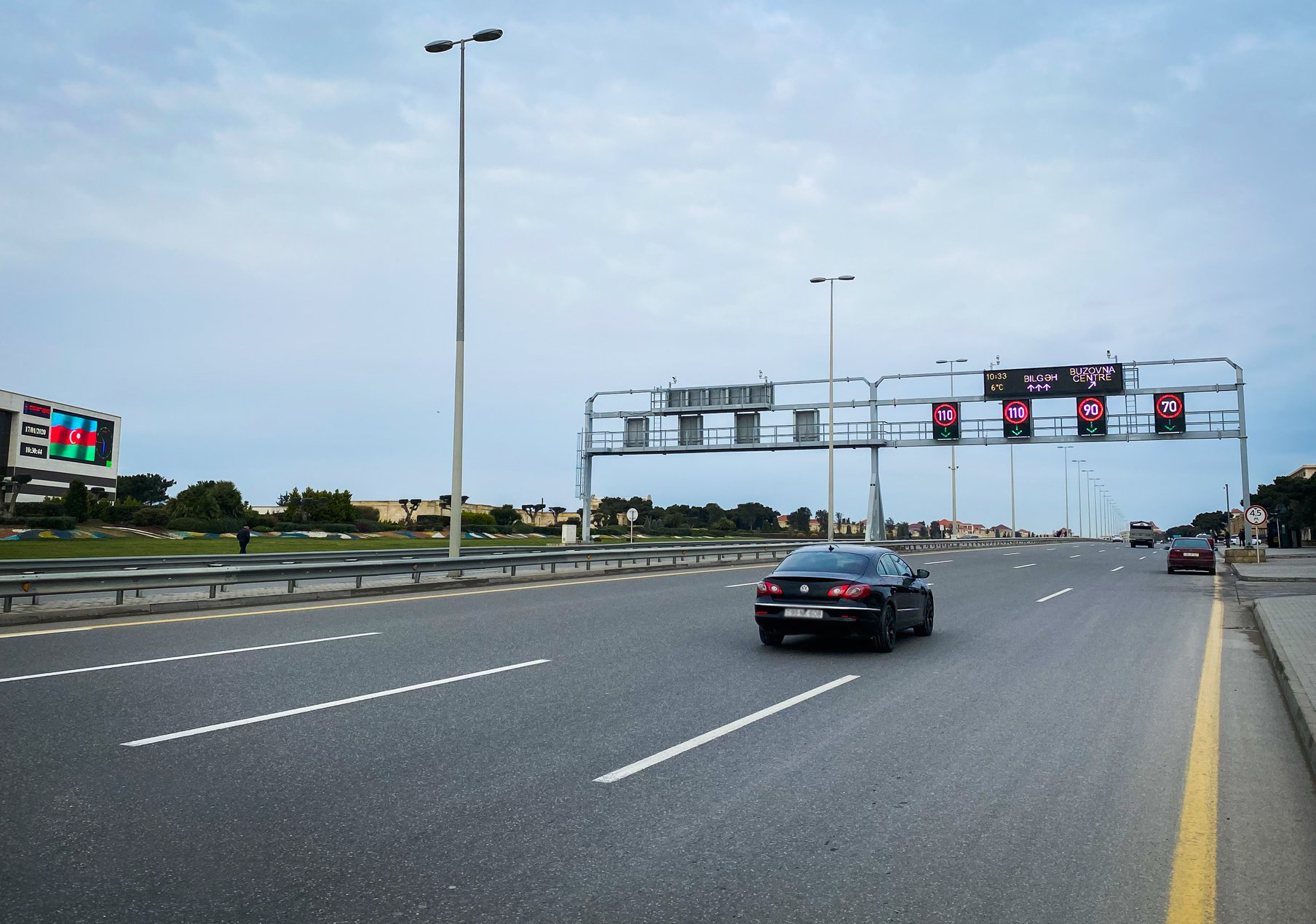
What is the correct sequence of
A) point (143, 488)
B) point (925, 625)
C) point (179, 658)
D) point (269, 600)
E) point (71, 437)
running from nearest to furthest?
point (179, 658) → point (925, 625) → point (269, 600) → point (71, 437) → point (143, 488)

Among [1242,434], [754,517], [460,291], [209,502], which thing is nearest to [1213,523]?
[754,517]

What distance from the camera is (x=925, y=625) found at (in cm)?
1333

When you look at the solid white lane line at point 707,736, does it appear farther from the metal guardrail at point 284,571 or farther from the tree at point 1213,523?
the tree at point 1213,523

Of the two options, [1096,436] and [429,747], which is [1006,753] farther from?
[1096,436]

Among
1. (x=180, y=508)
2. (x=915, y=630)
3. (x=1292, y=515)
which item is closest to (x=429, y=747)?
(x=915, y=630)

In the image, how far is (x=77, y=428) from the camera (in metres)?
90.2

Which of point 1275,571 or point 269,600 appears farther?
point 1275,571

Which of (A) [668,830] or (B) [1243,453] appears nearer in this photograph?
(A) [668,830]

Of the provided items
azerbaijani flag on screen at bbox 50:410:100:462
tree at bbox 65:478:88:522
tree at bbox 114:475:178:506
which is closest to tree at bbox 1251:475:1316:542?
tree at bbox 65:478:88:522

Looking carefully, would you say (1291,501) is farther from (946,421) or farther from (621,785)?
(621,785)

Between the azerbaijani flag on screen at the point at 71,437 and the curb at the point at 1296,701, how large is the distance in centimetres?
10050

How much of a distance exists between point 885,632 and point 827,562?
1.18 m

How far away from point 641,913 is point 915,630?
1029 centimetres

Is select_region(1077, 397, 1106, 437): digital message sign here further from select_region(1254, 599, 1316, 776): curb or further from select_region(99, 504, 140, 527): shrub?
select_region(99, 504, 140, 527): shrub
